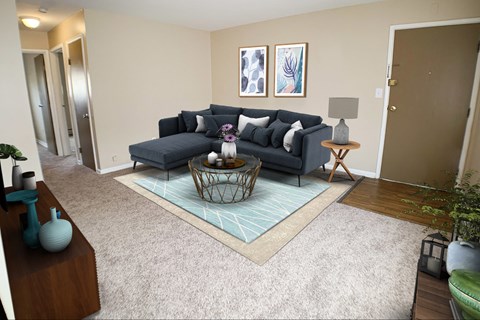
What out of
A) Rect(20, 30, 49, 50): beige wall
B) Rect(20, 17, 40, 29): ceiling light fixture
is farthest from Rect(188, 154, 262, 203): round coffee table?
Rect(20, 30, 49, 50): beige wall

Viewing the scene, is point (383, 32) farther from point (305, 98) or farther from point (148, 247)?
point (148, 247)

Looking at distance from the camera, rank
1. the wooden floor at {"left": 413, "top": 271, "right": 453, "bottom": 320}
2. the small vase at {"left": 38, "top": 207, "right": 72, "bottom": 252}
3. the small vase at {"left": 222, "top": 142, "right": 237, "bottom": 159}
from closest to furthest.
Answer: the wooden floor at {"left": 413, "top": 271, "right": 453, "bottom": 320}
the small vase at {"left": 38, "top": 207, "right": 72, "bottom": 252}
the small vase at {"left": 222, "top": 142, "right": 237, "bottom": 159}

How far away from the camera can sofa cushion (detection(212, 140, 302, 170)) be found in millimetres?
3687

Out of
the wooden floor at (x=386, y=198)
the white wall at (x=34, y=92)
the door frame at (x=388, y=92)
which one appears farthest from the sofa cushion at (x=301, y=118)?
the white wall at (x=34, y=92)

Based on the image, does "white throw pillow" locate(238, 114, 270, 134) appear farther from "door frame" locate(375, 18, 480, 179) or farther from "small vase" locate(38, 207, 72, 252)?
"small vase" locate(38, 207, 72, 252)

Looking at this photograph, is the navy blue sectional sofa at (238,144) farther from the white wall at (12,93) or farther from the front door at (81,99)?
the white wall at (12,93)

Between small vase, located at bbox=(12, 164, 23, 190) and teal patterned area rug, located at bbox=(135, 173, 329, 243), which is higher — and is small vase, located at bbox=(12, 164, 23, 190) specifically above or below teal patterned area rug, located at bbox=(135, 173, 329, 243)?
above

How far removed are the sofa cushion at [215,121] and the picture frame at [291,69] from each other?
96cm

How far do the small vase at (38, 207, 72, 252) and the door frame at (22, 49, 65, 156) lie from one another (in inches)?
187

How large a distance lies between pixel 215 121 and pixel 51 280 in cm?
361

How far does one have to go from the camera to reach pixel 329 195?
3572 mm

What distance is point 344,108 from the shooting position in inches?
146

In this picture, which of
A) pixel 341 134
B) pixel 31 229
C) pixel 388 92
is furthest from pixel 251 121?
pixel 31 229

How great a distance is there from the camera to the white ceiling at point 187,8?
3.83 meters
